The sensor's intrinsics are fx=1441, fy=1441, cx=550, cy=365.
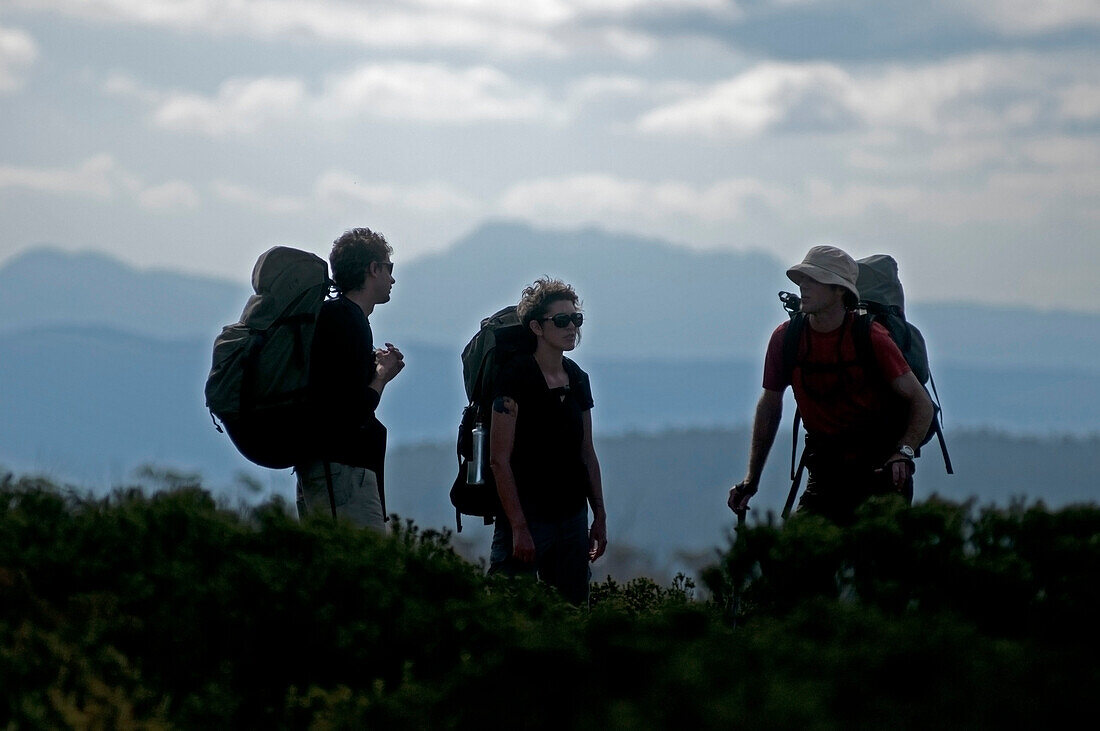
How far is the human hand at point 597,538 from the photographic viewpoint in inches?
270

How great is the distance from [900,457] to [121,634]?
11.6ft

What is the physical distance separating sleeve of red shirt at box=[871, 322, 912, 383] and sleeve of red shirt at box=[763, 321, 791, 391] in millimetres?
447

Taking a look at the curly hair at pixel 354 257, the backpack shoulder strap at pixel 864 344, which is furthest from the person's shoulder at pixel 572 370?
the backpack shoulder strap at pixel 864 344

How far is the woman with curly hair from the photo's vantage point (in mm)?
6434

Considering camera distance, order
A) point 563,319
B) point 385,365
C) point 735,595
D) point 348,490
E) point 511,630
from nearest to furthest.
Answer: point 511,630, point 735,595, point 348,490, point 563,319, point 385,365

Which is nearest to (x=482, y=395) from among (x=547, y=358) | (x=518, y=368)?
(x=518, y=368)

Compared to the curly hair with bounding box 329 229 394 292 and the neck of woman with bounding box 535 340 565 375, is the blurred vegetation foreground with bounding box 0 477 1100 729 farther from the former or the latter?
the neck of woman with bounding box 535 340 565 375

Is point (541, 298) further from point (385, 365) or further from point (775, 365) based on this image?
point (775, 365)

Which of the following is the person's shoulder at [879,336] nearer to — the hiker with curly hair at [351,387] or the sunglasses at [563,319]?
the sunglasses at [563,319]

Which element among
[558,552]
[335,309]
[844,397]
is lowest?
[558,552]

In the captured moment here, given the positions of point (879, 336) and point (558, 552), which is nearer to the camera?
point (879, 336)

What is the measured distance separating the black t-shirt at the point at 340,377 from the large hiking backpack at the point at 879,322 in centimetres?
195

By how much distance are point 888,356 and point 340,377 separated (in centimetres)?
243

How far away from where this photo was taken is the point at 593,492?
22.4 feet
